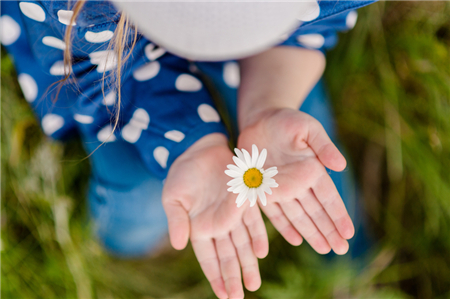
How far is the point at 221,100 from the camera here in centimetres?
68

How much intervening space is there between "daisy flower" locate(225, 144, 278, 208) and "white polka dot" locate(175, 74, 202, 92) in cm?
25

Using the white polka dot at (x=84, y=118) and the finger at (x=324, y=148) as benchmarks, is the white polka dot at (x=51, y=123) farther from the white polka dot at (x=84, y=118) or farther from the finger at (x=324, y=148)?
the finger at (x=324, y=148)

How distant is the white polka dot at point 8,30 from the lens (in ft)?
1.69

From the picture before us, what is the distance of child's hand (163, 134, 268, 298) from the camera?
44cm

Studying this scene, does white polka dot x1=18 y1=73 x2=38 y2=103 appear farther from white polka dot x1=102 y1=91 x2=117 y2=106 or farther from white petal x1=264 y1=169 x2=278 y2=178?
white petal x1=264 y1=169 x2=278 y2=178

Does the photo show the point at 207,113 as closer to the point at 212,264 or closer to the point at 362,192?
the point at 212,264

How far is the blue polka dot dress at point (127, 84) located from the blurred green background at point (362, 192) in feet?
0.56

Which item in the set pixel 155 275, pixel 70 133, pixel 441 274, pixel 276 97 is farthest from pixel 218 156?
pixel 441 274

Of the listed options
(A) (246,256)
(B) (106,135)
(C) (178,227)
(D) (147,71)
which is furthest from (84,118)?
(A) (246,256)

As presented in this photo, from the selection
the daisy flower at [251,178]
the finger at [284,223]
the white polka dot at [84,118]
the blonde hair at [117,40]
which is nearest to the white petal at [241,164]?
the daisy flower at [251,178]

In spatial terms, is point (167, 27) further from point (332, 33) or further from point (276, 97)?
point (332, 33)

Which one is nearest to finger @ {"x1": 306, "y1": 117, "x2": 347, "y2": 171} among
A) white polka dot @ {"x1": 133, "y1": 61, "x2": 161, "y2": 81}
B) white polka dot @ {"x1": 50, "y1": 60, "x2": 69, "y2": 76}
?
white polka dot @ {"x1": 133, "y1": 61, "x2": 161, "y2": 81}

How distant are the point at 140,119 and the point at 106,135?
3.3 inches

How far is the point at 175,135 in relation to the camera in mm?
528
